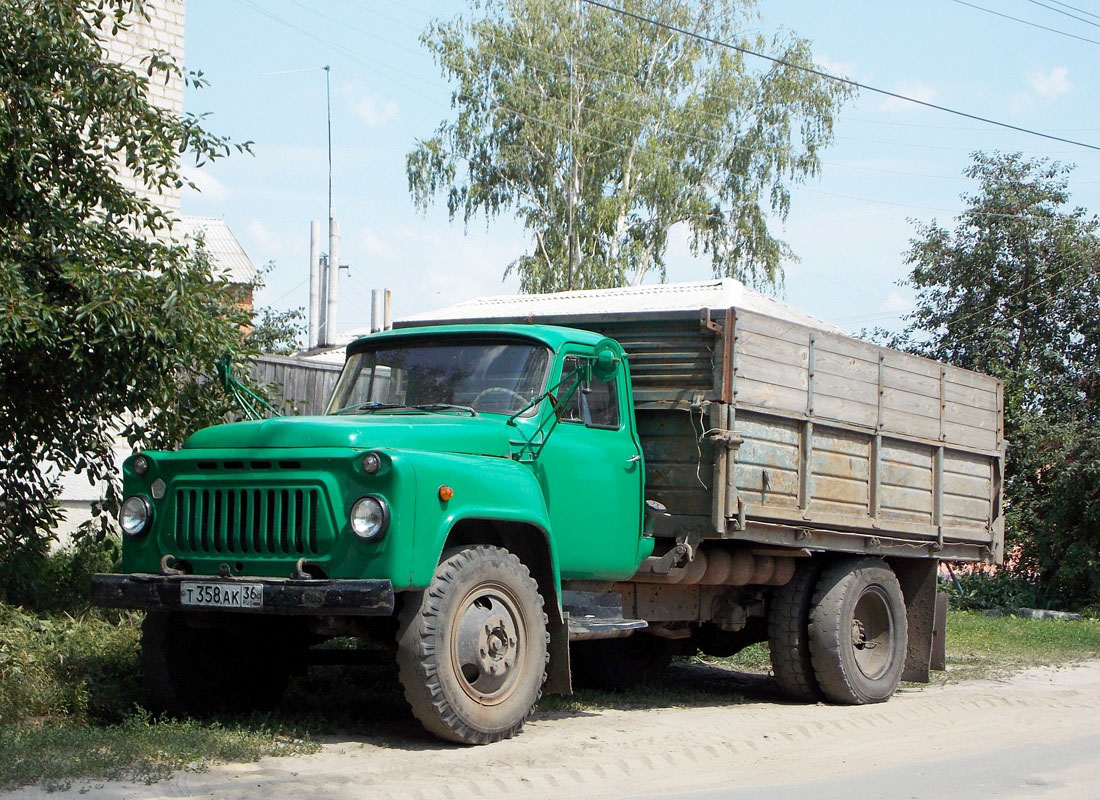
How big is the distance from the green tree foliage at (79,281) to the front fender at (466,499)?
2.73m

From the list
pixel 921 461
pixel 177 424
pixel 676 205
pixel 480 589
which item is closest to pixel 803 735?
pixel 480 589

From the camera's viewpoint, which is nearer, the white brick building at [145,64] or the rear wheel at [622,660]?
the rear wheel at [622,660]

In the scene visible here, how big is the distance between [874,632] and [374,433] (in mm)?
4964

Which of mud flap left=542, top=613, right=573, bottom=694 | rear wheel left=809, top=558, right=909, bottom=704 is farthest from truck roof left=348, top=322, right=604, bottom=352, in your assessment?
rear wheel left=809, top=558, right=909, bottom=704

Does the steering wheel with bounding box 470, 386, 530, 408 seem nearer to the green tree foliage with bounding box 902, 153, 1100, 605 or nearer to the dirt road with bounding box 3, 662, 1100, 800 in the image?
the dirt road with bounding box 3, 662, 1100, 800

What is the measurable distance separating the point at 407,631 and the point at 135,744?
53.5 inches

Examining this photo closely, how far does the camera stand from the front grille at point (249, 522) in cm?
678

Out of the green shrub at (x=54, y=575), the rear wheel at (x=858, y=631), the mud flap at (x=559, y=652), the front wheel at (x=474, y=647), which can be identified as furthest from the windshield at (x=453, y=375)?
the rear wheel at (x=858, y=631)

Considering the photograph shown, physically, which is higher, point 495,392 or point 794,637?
point 495,392

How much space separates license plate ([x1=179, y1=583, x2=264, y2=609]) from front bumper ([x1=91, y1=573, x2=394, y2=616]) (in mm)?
16

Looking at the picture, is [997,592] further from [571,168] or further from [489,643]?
[571,168]

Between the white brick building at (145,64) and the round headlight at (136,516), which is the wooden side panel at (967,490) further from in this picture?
the white brick building at (145,64)

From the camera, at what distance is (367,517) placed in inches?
261

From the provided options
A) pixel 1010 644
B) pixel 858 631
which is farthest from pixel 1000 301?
pixel 858 631
